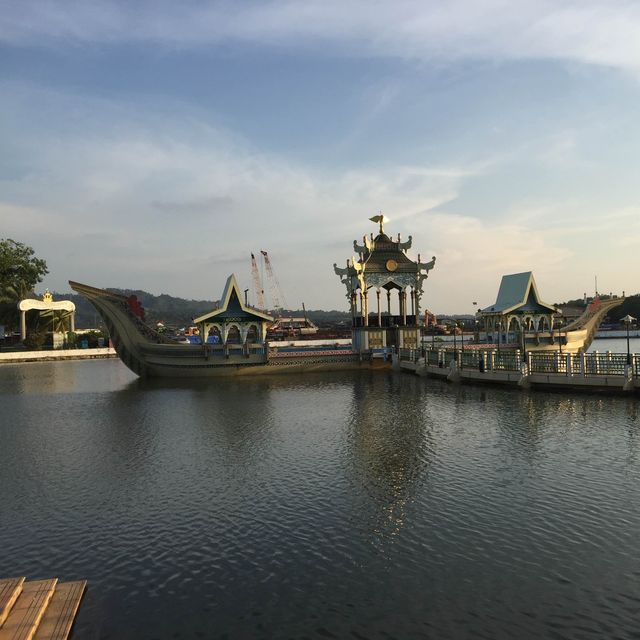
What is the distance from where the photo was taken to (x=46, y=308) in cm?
10606

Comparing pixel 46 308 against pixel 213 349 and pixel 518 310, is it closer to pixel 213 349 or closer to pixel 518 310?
pixel 213 349

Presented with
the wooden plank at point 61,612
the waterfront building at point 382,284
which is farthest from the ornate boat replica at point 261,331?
the wooden plank at point 61,612

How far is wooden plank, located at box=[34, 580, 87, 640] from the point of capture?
8914mm

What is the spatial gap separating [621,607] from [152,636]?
8552 millimetres

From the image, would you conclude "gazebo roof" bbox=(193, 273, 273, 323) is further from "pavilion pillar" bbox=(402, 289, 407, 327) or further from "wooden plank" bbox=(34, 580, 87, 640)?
"wooden plank" bbox=(34, 580, 87, 640)

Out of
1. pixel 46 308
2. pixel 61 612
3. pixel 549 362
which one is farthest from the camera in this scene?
pixel 46 308

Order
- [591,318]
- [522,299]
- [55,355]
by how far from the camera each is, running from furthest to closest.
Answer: [55,355], [591,318], [522,299]

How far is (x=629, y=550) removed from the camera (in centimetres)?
1166

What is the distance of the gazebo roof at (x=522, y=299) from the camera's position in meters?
58.9

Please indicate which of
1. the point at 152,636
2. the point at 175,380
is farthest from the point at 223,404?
the point at 152,636

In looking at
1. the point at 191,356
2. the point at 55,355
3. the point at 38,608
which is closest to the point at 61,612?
the point at 38,608

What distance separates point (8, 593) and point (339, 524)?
298 inches

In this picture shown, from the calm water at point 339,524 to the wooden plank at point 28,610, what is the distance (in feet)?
2.71

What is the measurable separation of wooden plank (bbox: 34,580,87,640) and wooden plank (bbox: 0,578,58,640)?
0.41ft
